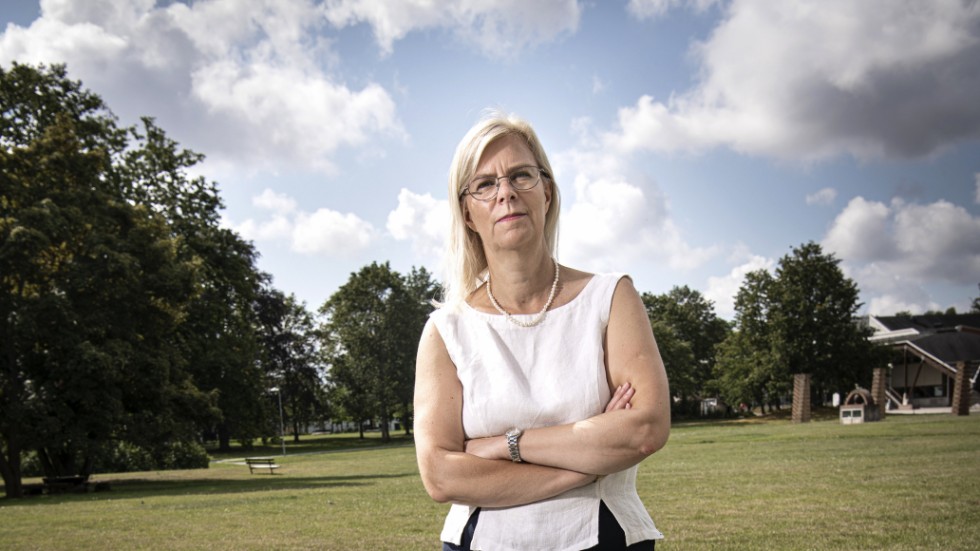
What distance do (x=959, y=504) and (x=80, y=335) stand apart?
24.0 metres

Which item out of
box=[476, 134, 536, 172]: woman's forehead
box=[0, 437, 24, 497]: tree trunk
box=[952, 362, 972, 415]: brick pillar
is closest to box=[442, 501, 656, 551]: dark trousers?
box=[476, 134, 536, 172]: woman's forehead

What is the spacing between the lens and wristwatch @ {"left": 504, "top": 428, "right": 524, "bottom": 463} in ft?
9.12

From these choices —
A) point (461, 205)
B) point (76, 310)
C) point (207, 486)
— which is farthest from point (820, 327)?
point (461, 205)

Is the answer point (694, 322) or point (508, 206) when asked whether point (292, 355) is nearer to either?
point (694, 322)

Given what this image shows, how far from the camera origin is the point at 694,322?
10931 centimetres

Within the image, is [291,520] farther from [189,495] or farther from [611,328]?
[611,328]

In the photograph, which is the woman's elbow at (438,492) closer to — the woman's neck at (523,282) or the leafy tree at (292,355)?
the woman's neck at (523,282)

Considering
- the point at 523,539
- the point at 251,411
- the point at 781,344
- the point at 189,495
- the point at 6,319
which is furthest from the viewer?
the point at 781,344

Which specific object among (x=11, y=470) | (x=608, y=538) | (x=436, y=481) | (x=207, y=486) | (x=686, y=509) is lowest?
(x=207, y=486)

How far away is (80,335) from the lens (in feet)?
82.7

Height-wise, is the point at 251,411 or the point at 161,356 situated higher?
the point at 161,356

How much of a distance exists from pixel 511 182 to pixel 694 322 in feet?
361

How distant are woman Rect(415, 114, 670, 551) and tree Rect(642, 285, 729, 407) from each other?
95.9m

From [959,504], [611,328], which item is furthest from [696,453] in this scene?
[611,328]
